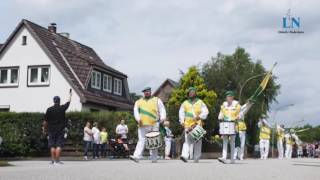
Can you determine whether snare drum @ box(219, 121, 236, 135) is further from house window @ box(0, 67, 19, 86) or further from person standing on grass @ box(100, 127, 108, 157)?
house window @ box(0, 67, 19, 86)

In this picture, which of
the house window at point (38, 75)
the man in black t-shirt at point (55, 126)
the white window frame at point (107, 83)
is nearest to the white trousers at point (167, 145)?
the man in black t-shirt at point (55, 126)

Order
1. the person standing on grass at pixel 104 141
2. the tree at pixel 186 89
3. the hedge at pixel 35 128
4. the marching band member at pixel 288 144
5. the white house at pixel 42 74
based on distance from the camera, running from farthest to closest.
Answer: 1. the tree at pixel 186 89
2. the white house at pixel 42 74
3. the marching band member at pixel 288 144
4. the hedge at pixel 35 128
5. the person standing on grass at pixel 104 141

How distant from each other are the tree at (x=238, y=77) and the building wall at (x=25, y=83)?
2821 cm

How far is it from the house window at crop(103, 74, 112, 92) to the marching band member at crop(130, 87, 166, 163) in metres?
33.2

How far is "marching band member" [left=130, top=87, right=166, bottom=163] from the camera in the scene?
17438mm

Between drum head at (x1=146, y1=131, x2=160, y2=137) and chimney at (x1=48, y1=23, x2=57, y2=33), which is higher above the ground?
chimney at (x1=48, y1=23, x2=57, y2=33)

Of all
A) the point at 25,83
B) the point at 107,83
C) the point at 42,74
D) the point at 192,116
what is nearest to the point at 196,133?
the point at 192,116

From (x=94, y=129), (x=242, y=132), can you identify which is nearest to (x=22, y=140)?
(x=94, y=129)

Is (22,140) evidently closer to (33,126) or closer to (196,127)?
(33,126)

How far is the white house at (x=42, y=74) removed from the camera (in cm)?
4578

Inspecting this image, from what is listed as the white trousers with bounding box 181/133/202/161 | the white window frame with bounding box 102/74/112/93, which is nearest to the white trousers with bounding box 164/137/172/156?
the white trousers with bounding box 181/133/202/161

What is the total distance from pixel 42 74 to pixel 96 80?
4.28 metres

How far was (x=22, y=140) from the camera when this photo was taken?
106ft

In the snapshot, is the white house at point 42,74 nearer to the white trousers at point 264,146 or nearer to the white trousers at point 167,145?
the white trousers at point 167,145
